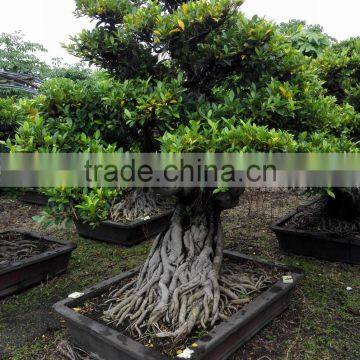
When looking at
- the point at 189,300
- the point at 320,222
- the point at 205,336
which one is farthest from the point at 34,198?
the point at 205,336

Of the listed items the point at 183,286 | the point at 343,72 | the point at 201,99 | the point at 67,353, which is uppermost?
the point at 343,72

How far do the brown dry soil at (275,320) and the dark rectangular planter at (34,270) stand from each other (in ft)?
0.25

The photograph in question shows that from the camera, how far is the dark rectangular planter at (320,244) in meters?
4.23

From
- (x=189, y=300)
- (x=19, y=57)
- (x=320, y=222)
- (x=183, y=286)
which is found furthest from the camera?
(x=19, y=57)

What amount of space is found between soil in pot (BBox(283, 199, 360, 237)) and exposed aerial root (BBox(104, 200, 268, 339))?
173cm

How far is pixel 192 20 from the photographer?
2469mm

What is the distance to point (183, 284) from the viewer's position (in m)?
2.92

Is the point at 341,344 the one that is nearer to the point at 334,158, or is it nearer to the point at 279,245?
the point at 334,158

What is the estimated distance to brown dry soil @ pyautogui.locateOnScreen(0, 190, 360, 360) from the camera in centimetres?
278

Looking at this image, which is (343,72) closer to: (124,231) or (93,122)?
(93,122)

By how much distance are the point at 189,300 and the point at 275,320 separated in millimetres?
793

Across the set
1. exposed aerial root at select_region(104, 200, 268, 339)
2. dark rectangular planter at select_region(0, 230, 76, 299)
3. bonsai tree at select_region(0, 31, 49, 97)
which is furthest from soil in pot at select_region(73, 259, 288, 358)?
bonsai tree at select_region(0, 31, 49, 97)

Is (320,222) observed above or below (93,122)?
below

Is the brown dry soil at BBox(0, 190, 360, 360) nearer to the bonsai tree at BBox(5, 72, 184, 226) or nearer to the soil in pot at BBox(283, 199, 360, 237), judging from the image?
the soil in pot at BBox(283, 199, 360, 237)
